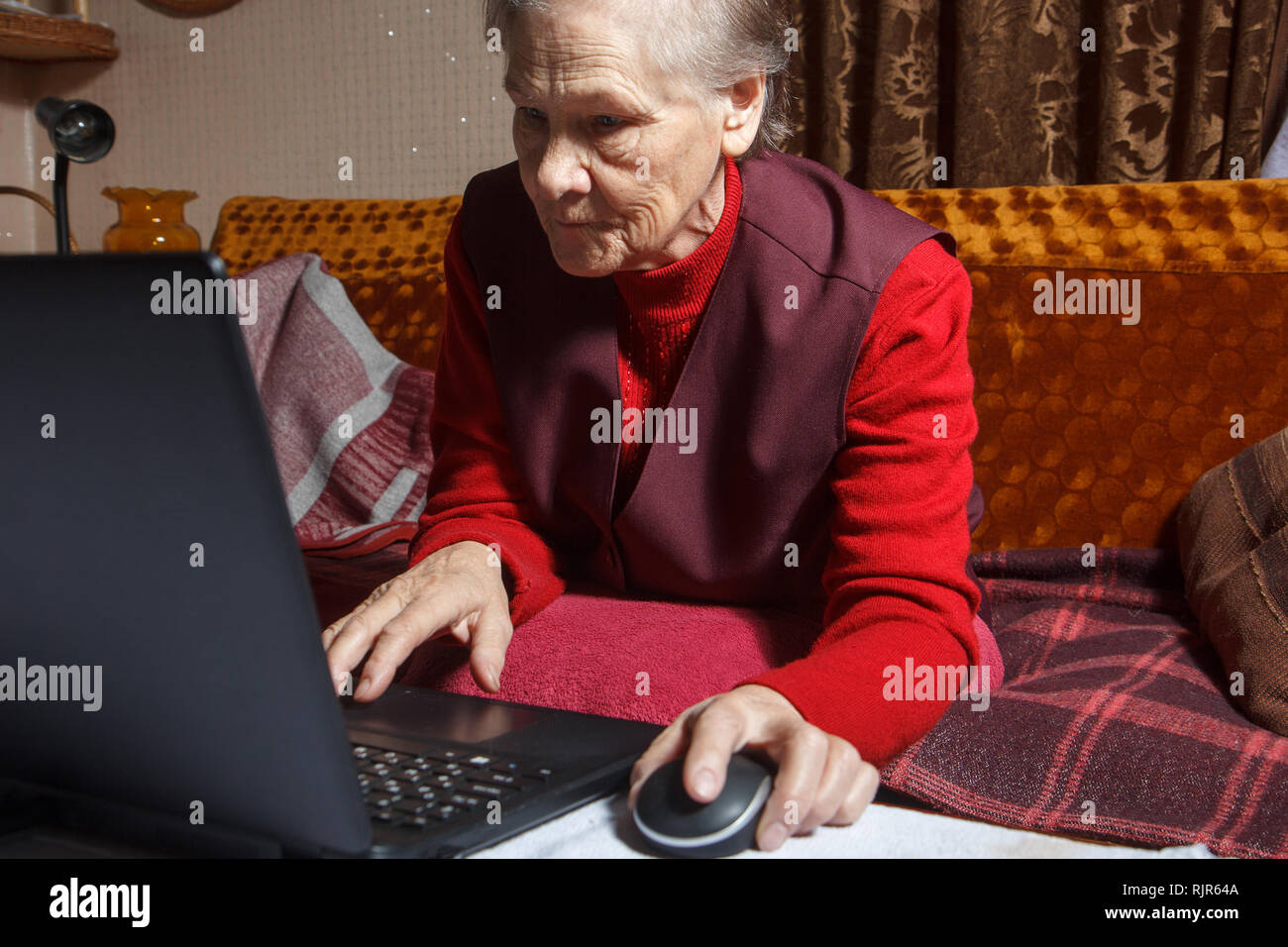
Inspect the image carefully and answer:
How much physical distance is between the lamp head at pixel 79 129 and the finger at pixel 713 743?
192cm

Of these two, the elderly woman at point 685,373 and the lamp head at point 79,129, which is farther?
the lamp head at point 79,129

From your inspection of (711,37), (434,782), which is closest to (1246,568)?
(711,37)

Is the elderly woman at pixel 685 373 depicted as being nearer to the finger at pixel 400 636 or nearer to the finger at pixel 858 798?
the finger at pixel 400 636

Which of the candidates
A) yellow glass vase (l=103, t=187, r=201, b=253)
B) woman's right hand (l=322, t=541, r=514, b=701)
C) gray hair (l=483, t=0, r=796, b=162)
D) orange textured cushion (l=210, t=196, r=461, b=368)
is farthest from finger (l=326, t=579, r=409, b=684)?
yellow glass vase (l=103, t=187, r=201, b=253)

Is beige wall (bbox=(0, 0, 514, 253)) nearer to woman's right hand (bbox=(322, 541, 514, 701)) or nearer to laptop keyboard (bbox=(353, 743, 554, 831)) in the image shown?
woman's right hand (bbox=(322, 541, 514, 701))

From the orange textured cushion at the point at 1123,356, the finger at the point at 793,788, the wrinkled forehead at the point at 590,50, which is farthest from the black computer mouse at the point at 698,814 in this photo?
the orange textured cushion at the point at 1123,356

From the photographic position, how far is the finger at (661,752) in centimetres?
55

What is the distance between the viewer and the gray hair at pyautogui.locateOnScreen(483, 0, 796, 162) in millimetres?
957

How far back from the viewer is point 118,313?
0.38m

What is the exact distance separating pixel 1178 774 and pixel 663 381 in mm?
570

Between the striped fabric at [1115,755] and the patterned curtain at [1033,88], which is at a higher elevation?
the patterned curtain at [1033,88]

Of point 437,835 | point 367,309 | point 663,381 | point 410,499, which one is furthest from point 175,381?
point 367,309

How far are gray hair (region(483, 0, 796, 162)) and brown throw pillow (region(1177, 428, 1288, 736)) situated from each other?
0.73 metres
